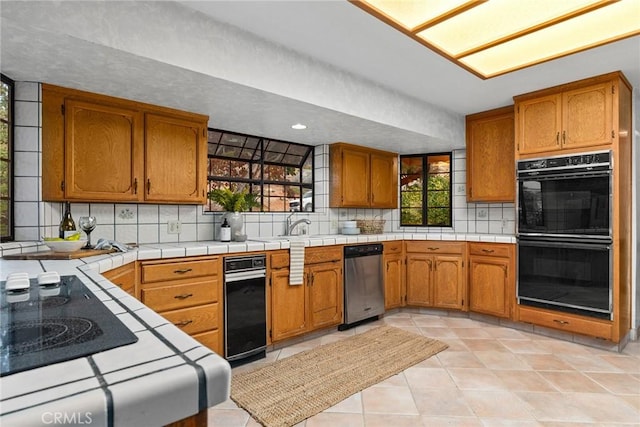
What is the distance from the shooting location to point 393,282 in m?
3.96

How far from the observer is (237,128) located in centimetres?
340

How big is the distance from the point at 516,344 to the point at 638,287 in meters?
1.26

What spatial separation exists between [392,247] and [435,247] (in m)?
0.47

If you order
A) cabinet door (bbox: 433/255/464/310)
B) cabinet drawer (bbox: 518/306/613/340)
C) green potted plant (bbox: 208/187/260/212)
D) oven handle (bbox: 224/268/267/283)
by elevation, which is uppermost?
green potted plant (bbox: 208/187/260/212)

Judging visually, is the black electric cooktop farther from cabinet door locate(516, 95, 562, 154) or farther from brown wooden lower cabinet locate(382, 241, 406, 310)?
cabinet door locate(516, 95, 562, 154)

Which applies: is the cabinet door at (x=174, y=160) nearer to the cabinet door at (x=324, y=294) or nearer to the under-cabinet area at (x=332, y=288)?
the under-cabinet area at (x=332, y=288)

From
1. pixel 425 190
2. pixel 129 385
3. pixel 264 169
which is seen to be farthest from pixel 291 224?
pixel 129 385

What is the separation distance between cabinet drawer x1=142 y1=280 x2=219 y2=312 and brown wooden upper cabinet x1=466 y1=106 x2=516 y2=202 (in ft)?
9.67

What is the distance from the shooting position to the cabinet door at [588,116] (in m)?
2.90

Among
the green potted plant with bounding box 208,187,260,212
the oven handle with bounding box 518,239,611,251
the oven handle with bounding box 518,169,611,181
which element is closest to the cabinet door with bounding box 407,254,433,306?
the oven handle with bounding box 518,239,611,251

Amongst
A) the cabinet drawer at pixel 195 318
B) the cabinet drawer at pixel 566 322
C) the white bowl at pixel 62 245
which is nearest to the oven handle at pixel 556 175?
the cabinet drawer at pixel 566 322

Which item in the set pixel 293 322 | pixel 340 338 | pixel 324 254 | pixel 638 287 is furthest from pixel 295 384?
pixel 638 287

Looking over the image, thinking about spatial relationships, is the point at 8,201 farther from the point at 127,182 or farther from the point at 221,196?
the point at 221,196

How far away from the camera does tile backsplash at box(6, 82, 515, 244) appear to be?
2.25 metres
